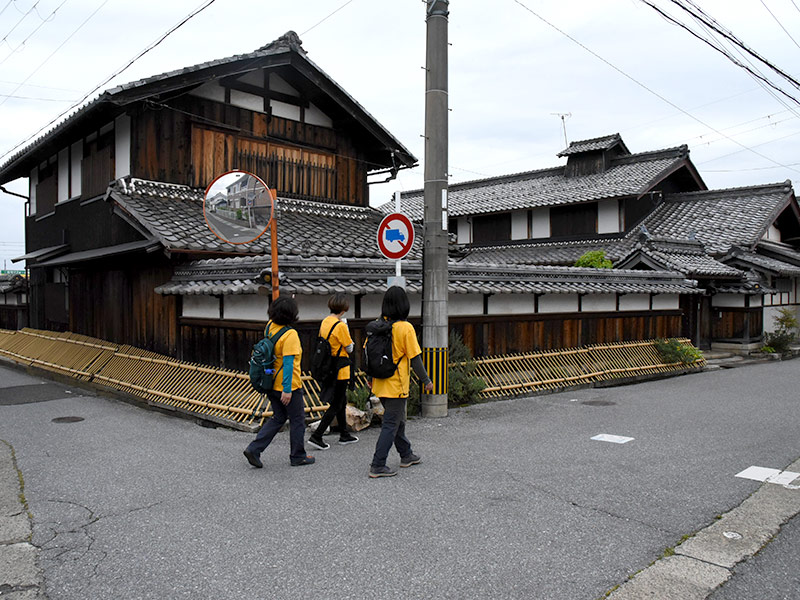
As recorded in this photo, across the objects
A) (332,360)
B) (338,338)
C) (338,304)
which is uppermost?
(338,304)

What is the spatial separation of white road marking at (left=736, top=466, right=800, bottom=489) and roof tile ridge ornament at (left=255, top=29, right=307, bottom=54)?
12.0m

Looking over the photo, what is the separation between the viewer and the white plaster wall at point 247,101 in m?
13.7

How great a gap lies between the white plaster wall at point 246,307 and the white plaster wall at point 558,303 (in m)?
6.26

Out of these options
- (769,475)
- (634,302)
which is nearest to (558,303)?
(634,302)

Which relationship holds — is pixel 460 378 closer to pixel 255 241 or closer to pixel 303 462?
pixel 303 462

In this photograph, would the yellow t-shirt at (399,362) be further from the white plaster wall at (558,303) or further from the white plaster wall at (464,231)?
the white plaster wall at (464,231)

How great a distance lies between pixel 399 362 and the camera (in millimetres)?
6020

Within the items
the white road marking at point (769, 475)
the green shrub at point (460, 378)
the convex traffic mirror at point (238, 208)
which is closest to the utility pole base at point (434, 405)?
the green shrub at point (460, 378)

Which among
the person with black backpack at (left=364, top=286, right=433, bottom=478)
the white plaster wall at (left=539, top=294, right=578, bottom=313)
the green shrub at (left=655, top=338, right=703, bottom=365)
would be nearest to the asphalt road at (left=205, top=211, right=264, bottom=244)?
the person with black backpack at (left=364, top=286, right=433, bottom=478)

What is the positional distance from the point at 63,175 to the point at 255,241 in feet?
26.7

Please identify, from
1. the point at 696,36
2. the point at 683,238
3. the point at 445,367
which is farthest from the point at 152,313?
the point at 683,238

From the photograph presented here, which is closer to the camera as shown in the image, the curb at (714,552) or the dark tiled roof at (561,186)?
the curb at (714,552)

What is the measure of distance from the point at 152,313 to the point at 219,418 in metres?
4.41

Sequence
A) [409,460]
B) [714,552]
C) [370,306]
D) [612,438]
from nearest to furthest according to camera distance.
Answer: [714,552]
[409,460]
[612,438]
[370,306]
